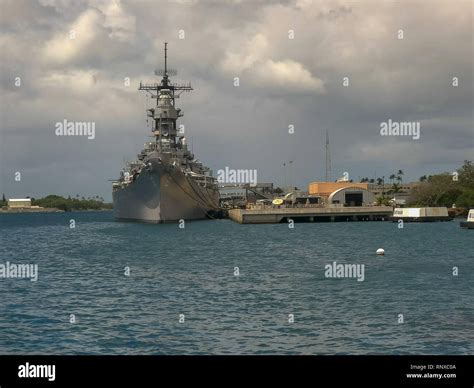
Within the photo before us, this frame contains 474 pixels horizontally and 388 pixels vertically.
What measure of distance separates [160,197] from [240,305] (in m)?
80.0

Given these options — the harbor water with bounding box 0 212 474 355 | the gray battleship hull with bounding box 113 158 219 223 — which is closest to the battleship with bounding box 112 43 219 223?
the gray battleship hull with bounding box 113 158 219 223

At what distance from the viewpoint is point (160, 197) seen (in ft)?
360

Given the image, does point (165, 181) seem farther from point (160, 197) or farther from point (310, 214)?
point (310, 214)

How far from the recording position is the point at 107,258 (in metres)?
57.1

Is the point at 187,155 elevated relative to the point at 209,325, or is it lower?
elevated

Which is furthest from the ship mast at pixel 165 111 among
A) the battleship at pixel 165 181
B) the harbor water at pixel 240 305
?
the harbor water at pixel 240 305

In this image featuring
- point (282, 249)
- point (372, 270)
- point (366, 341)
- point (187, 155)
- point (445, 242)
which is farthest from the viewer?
point (187, 155)

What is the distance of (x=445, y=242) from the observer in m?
73.3

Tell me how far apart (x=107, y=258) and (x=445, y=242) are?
37942 millimetres
